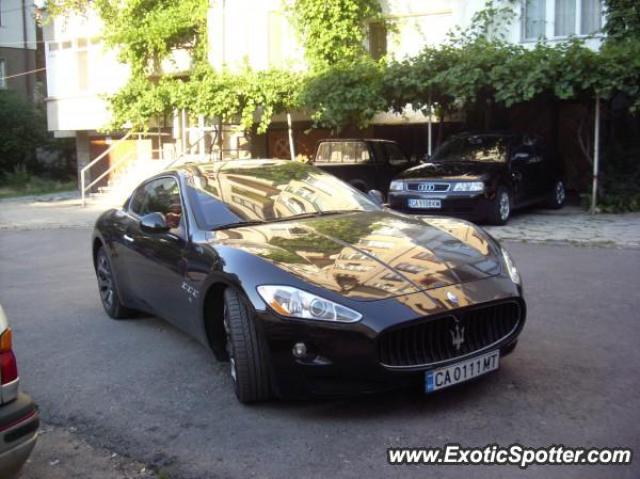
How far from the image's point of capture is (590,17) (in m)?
16.3

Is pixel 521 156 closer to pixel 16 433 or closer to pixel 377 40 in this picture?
pixel 377 40

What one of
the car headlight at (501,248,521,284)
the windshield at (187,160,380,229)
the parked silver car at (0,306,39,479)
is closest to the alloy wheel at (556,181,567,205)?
the windshield at (187,160,380,229)

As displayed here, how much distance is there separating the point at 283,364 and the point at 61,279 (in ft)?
20.0

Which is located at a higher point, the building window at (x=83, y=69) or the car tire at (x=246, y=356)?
the building window at (x=83, y=69)

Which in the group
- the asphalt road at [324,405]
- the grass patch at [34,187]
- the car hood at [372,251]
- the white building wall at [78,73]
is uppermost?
the white building wall at [78,73]

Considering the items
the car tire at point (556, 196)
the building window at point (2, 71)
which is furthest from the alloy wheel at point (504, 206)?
the building window at point (2, 71)

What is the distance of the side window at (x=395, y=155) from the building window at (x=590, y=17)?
4.91m

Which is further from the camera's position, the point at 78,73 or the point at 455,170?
the point at 78,73

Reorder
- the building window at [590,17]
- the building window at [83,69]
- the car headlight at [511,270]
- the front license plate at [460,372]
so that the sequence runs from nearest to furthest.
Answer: the front license plate at [460,372] < the car headlight at [511,270] < the building window at [590,17] < the building window at [83,69]

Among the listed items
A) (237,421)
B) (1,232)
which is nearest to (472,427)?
(237,421)

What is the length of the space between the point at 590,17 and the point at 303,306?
14717mm

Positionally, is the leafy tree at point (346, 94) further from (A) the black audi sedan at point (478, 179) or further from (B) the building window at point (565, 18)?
(B) the building window at point (565, 18)

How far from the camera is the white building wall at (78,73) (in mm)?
24438

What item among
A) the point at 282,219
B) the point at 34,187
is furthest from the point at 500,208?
the point at 34,187
